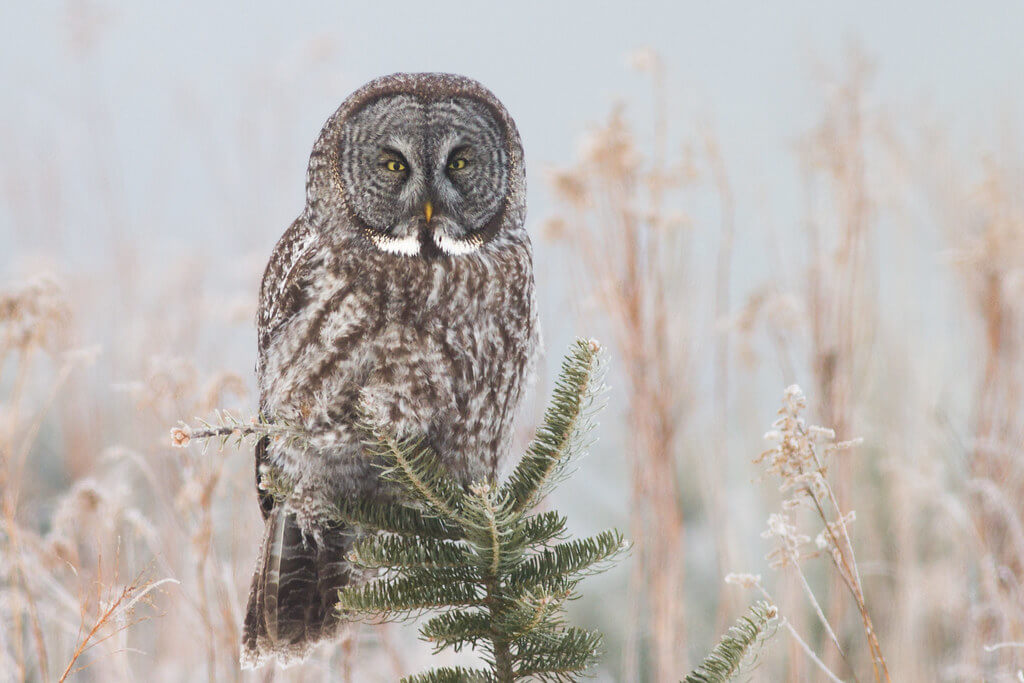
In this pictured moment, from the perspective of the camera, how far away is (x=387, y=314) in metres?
1.55

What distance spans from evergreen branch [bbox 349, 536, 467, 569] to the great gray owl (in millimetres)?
279

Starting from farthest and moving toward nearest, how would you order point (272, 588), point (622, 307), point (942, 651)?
point (942, 651) < point (622, 307) < point (272, 588)

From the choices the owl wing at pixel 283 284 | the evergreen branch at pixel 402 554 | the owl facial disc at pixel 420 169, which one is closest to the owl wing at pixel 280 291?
the owl wing at pixel 283 284

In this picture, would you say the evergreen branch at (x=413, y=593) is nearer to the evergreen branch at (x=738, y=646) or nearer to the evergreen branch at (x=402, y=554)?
the evergreen branch at (x=402, y=554)

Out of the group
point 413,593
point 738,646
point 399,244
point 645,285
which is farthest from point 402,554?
point 645,285

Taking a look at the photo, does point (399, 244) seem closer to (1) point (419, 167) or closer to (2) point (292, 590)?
(1) point (419, 167)

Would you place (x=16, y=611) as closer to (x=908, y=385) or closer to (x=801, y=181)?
(x=801, y=181)

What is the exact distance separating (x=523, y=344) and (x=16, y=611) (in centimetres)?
95

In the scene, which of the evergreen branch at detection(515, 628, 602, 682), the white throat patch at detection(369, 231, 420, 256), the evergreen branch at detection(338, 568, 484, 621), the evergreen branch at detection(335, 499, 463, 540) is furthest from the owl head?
the evergreen branch at detection(515, 628, 602, 682)

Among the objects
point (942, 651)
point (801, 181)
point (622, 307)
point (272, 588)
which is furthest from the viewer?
point (942, 651)

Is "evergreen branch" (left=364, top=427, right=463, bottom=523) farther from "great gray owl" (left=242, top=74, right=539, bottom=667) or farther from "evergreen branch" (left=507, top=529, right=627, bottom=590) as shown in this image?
"great gray owl" (left=242, top=74, right=539, bottom=667)

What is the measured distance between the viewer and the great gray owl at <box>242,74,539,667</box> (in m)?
1.54

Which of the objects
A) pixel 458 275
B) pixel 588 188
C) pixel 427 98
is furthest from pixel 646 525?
pixel 427 98

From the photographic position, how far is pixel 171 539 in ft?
9.28
